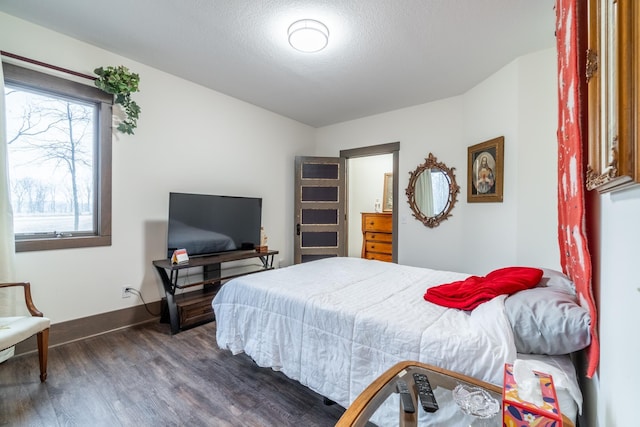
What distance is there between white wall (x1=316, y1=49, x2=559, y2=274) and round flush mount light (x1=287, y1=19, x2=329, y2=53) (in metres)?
2.04

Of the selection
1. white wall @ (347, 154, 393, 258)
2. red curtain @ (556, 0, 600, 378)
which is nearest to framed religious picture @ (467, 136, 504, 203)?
red curtain @ (556, 0, 600, 378)

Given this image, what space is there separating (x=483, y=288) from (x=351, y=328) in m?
0.81

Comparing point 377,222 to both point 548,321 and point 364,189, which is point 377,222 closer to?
point 364,189

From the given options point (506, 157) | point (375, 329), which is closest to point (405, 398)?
point (375, 329)

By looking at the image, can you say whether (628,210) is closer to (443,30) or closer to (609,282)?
(609,282)

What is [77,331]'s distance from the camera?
2.57 m

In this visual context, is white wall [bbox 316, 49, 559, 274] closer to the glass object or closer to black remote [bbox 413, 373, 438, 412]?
the glass object

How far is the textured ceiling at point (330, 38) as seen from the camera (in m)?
2.10

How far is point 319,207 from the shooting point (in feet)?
15.4

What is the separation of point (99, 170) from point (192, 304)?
65.0 inches

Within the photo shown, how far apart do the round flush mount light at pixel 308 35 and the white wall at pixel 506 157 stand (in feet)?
6.69

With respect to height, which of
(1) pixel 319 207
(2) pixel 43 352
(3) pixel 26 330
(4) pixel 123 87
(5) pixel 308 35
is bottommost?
(2) pixel 43 352

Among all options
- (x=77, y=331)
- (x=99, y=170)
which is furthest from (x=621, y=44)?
(x=77, y=331)

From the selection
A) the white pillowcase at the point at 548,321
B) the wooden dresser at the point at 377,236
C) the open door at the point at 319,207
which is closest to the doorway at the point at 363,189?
the wooden dresser at the point at 377,236
